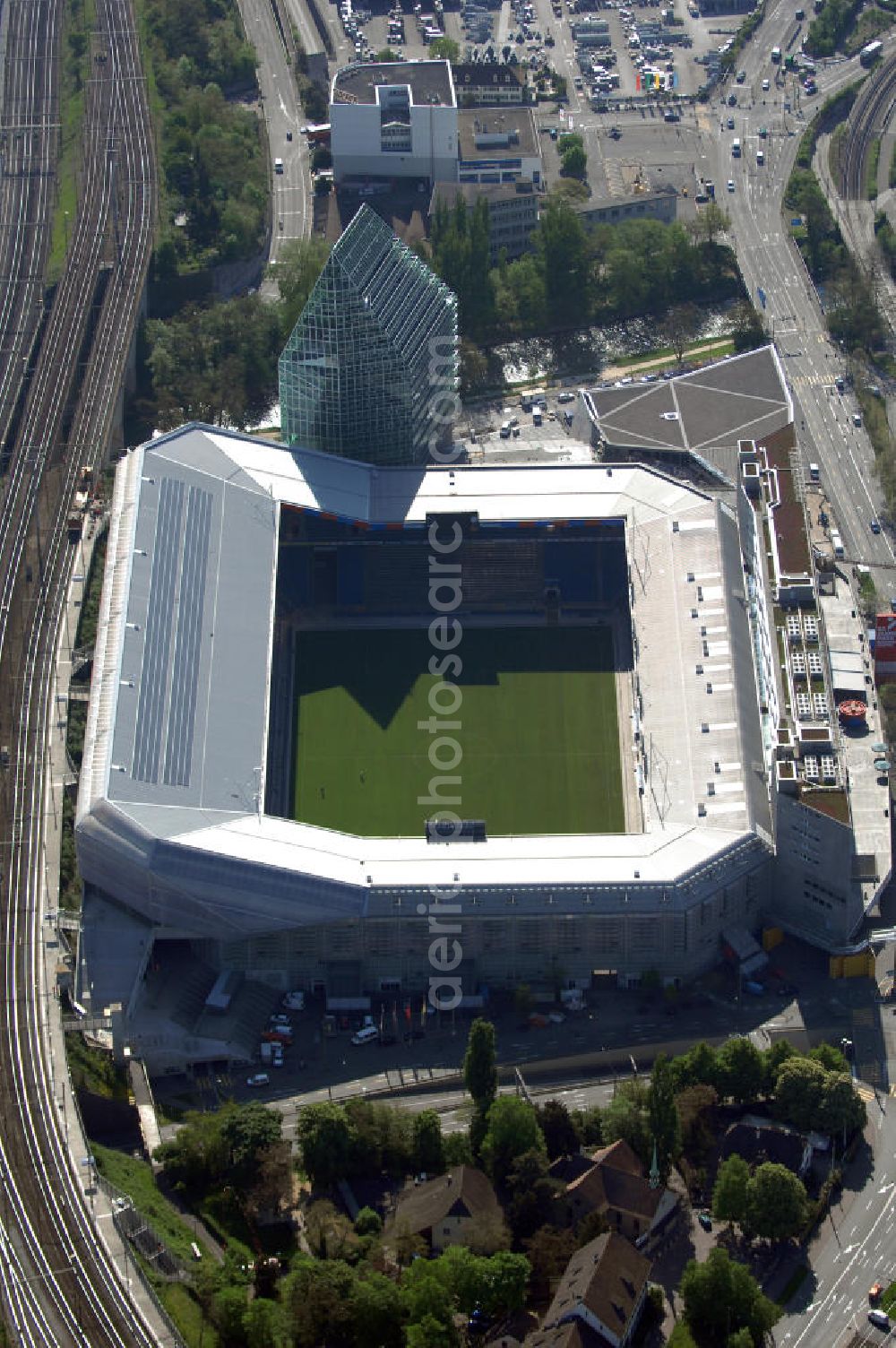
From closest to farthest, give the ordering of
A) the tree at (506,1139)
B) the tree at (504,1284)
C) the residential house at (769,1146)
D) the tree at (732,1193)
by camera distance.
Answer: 1. the tree at (504,1284)
2. the tree at (732,1193)
3. the tree at (506,1139)
4. the residential house at (769,1146)

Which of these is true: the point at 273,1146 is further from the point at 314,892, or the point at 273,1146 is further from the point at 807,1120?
the point at 807,1120

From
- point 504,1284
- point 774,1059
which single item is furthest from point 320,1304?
point 774,1059

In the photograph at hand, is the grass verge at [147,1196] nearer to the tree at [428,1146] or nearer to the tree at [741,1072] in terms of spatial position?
the tree at [428,1146]

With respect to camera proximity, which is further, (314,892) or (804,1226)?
(314,892)

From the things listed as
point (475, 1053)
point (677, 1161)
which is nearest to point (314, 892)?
point (475, 1053)

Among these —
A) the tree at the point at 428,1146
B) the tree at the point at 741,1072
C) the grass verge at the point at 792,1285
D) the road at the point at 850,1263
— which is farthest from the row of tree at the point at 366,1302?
the tree at the point at 741,1072

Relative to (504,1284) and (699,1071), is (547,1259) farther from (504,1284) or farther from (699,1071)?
(699,1071)

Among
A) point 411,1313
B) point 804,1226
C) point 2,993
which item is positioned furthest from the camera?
point 2,993
